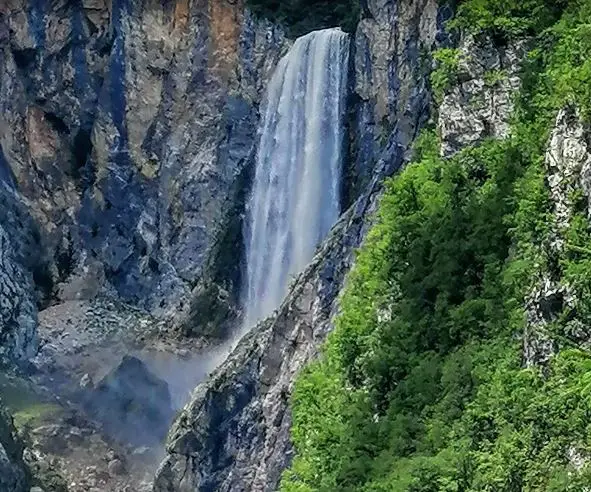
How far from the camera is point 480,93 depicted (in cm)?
1623

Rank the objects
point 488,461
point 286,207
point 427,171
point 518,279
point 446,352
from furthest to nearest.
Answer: point 286,207 → point 427,171 → point 446,352 → point 518,279 → point 488,461

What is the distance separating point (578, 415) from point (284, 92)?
2594cm

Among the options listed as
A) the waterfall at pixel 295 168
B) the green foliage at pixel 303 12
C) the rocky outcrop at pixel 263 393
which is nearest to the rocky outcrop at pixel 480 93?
the rocky outcrop at pixel 263 393

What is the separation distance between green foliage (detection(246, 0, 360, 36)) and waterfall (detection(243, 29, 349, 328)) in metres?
1.86

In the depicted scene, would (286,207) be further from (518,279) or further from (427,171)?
(518,279)

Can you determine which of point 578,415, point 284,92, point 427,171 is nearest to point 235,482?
point 427,171

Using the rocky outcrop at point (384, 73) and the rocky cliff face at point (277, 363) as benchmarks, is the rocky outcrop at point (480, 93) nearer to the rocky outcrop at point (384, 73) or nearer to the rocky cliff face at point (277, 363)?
the rocky cliff face at point (277, 363)

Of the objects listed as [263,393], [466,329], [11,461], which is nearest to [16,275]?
[11,461]

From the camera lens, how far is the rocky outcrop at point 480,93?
52.3 feet

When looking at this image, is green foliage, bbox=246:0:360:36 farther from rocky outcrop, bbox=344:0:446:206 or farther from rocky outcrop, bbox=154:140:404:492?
rocky outcrop, bbox=154:140:404:492

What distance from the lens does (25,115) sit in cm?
4091

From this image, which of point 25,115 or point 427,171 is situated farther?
point 25,115

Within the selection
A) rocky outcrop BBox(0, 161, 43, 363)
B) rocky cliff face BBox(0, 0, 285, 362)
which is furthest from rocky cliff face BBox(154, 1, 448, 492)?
rocky outcrop BBox(0, 161, 43, 363)

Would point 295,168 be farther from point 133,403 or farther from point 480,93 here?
point 480,93
